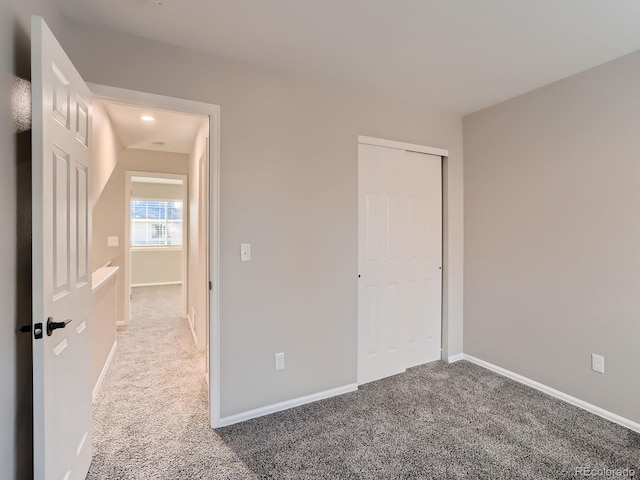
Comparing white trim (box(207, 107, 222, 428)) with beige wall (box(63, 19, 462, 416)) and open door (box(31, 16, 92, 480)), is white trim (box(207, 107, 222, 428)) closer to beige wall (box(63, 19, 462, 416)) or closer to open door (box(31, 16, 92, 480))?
beige wall (box(63, 19, 462, 416))

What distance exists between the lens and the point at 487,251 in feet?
10.1

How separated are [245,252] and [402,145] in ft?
5.66

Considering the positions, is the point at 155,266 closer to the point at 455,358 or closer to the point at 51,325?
the point at 455,358

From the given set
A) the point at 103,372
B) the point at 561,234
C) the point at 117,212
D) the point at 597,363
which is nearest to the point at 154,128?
the point at 117,212

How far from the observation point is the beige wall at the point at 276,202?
6.68 ft

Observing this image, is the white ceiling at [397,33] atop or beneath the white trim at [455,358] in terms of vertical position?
atop

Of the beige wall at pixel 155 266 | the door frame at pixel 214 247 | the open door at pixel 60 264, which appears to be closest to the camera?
the open door at pixel 60 264

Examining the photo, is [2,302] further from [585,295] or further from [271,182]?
[585,295]

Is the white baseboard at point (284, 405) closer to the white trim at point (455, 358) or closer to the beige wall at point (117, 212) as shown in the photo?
the white trim at point (455, 358)

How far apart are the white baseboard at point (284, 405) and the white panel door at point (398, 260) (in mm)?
226

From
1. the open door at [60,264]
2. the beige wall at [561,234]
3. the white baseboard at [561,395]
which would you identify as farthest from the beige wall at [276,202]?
the white baseboard at [561,395]

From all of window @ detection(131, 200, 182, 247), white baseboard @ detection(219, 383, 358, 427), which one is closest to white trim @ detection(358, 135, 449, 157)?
white baseboard @ detection(219, 383, 358, 427)

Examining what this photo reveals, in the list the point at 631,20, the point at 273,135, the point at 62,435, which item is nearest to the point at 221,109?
the point at 273,135

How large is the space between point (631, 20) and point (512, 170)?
1.22 meters
